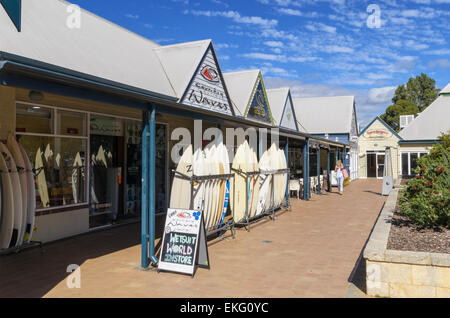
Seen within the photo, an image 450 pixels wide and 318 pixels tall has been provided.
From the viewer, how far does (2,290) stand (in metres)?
4.87

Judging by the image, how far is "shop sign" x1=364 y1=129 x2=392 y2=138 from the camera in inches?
1206

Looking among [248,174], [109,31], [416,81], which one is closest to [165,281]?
[248,174]

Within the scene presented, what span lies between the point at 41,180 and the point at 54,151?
2.16ft

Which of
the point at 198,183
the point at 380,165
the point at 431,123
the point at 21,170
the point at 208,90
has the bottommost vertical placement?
the point at 198,183

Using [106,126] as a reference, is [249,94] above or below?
above

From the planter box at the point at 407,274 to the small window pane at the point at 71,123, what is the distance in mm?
6270

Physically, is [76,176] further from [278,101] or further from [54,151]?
[278,101]

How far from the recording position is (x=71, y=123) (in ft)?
26.4

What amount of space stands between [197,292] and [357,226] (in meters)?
5.93

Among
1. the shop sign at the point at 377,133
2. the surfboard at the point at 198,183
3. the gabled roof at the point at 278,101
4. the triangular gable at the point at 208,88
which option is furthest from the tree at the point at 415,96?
the surfboard at the point at 198,183

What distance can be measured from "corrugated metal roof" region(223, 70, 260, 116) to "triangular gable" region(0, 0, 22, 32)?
8.82 m

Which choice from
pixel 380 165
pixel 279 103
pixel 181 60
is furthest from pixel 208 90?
pixel 380 165

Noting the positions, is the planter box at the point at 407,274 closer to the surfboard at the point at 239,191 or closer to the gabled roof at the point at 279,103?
the surfboard at the point at 239,191
